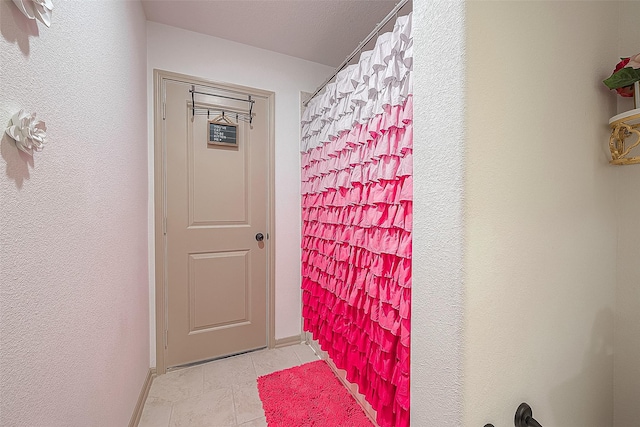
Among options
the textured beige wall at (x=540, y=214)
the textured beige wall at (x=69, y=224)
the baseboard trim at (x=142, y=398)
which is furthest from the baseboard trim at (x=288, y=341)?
the textured beige wall at (x=540, y=214)

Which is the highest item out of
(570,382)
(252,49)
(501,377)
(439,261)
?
(252,49)

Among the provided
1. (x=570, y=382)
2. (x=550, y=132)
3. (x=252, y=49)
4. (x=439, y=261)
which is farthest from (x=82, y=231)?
(x=252, y=49)

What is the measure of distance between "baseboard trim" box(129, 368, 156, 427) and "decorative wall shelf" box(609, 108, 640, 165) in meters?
2.56

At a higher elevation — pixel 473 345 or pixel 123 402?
pixel 473 345

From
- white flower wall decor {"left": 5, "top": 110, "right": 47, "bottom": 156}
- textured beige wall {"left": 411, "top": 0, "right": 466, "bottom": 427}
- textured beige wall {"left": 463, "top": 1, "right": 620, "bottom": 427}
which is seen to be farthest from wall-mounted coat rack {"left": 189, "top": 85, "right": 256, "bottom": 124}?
textured beige wall {"left": 463, "top": 1, "right": 620, "bottom": 427}

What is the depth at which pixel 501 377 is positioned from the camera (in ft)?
2.32

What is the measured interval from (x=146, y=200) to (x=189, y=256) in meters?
0.53

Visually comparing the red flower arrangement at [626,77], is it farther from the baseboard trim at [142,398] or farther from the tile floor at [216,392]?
the baseboard trim at [142,398]

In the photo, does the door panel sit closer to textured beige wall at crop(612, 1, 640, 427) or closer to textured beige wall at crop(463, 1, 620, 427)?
textured beige wall at crop(463, 1, 620, 427)

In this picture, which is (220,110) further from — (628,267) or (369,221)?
(628,267)

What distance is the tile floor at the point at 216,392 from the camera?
155 centimetres

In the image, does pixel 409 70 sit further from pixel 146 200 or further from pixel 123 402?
pixel 123 402

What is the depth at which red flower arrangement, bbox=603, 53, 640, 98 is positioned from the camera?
0.80 m

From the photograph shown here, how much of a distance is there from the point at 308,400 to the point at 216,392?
650 millimetres
